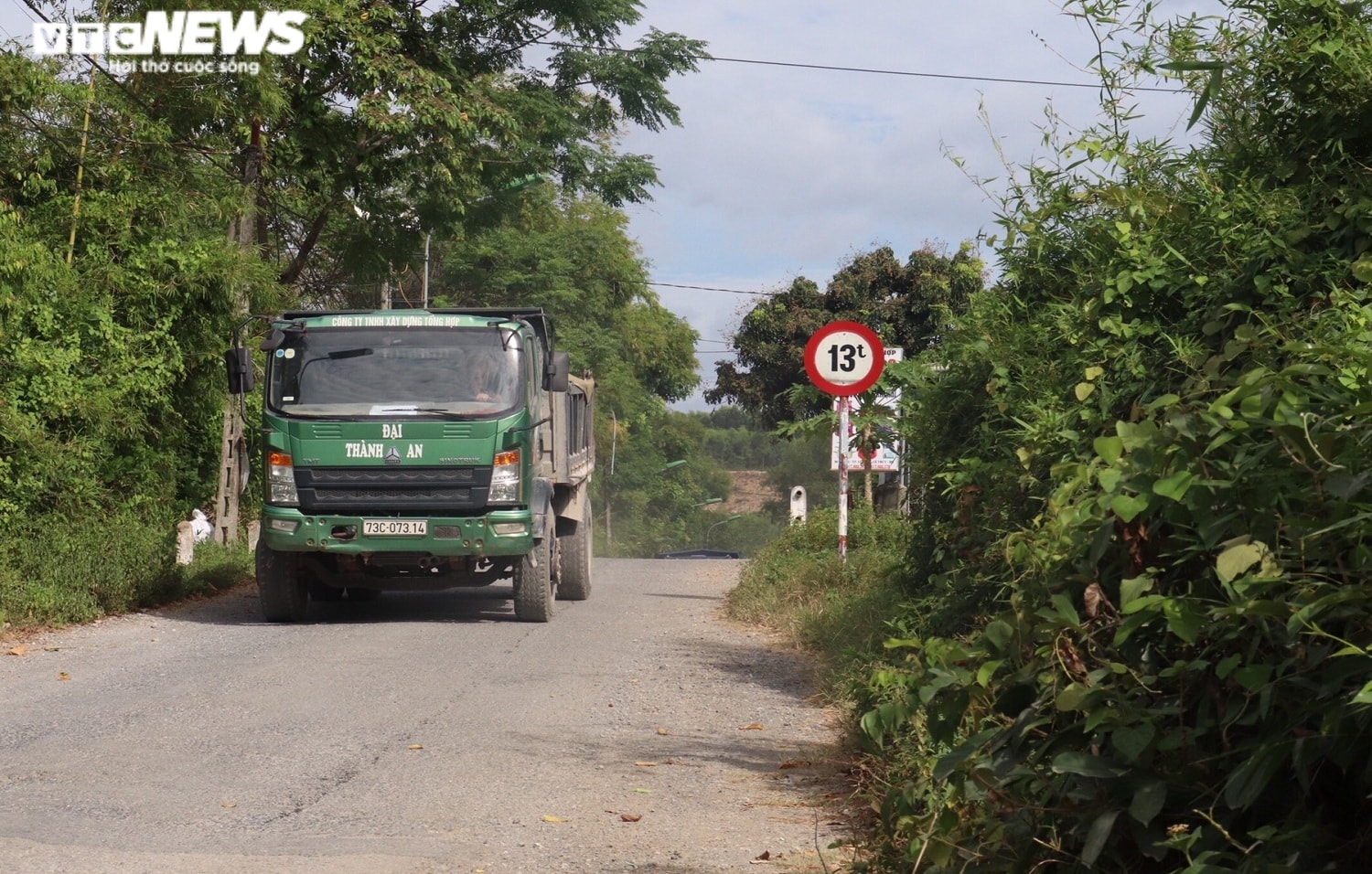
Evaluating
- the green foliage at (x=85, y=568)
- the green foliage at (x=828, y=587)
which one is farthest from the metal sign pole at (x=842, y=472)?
the green foliage at (x=85, y=568)

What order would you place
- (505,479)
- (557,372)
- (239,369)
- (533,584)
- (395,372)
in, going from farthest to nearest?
(557,372) → (239,369) → (533,584) → (395,372) → (505,479)

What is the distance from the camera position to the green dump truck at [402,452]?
12352 mm

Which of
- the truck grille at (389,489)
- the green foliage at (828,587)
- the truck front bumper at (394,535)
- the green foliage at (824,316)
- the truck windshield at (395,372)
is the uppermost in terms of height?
the green foliage at (824,316)

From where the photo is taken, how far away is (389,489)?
12.4 metres

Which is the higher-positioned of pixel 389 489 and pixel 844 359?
pixel 844 359

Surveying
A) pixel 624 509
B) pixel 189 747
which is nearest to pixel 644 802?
pixel 189 747

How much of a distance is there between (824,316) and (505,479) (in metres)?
17.2

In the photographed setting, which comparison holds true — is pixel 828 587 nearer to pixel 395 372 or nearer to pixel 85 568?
pixel 395 372

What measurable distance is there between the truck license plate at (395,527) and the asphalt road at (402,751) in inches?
32.0

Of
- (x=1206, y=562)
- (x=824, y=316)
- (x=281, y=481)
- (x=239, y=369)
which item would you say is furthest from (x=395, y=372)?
(x=824, y=316)

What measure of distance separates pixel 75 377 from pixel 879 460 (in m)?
10.4

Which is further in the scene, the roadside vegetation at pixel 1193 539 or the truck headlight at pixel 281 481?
the truck headlight at pixel 281 481

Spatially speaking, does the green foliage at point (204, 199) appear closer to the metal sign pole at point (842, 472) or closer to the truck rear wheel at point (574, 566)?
the truck rear wheel at point (574, 566)

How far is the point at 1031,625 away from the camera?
3166 millimetres
